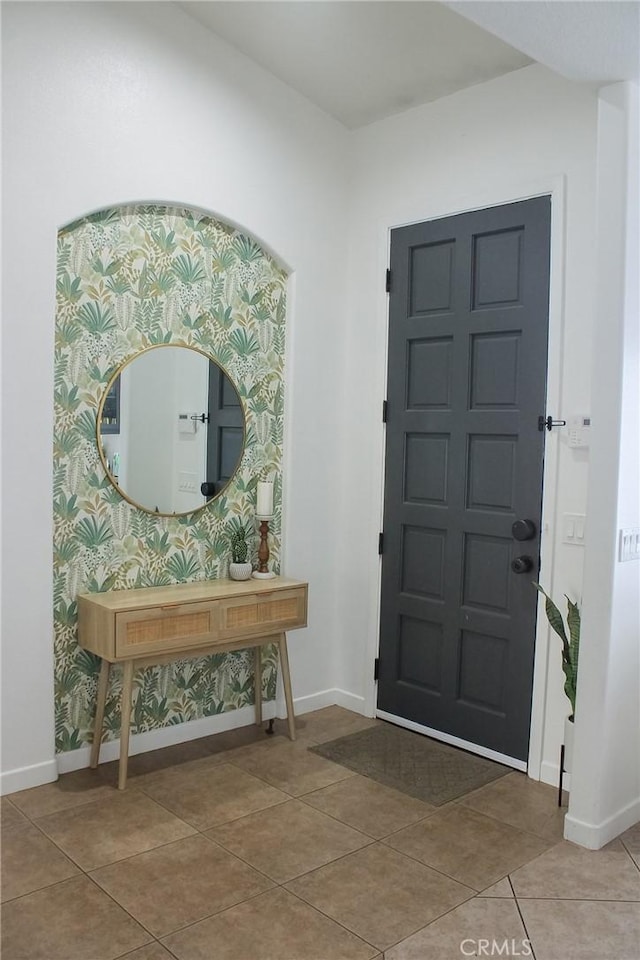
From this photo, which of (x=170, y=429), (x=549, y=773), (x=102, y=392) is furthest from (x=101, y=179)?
(x=549, y=773)

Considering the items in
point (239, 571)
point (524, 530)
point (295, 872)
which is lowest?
point (295, 872)

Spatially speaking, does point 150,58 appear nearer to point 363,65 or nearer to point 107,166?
point 107,166

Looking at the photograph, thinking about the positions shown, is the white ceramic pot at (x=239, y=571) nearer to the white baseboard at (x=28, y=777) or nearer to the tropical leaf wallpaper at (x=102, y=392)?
the tropical leaf wallpaper at (x=102, y=392)

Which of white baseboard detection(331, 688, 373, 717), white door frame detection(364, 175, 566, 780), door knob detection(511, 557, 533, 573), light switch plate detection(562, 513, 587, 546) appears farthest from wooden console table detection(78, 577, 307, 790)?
light switch plate detection(562, 513, 587, 546)

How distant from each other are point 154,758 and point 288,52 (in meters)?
3.12

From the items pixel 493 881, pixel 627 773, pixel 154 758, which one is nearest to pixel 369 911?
pixel 493 881

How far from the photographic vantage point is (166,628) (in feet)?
10.6

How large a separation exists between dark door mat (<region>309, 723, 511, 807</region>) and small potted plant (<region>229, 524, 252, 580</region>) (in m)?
0.85

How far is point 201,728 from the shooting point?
3734 millimetres

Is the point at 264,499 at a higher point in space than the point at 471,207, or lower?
lower

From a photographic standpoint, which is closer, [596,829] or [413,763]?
[596,829]

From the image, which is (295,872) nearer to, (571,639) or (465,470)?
(571,639)

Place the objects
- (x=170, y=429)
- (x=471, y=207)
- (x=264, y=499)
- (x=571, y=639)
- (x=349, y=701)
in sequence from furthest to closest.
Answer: (x=349, y=701)
(x=264, y=499)
(x=471, y=207)
(x=170, y=429)
(x=571, y=639)

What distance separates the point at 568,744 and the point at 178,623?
158 centimetres
